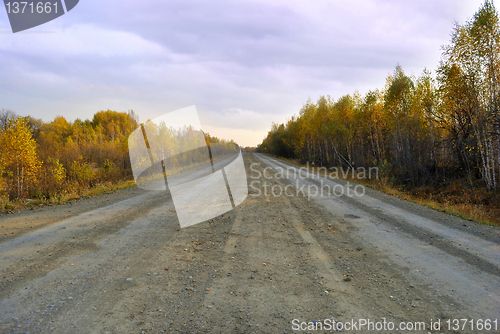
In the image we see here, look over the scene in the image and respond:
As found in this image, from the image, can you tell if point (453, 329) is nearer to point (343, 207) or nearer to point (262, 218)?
point (262, 218)

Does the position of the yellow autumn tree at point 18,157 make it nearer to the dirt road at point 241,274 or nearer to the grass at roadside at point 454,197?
the dirt road at point 241,274

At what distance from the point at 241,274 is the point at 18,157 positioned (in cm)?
1419

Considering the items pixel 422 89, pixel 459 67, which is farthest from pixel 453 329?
pixel 422 89

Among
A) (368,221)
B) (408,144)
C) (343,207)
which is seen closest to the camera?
(368,221)

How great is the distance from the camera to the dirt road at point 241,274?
2.68 m

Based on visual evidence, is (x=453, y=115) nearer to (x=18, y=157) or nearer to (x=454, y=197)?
(x=454, y=197)

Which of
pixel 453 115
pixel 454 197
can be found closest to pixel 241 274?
pixel 454 197

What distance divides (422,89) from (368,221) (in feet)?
61.4

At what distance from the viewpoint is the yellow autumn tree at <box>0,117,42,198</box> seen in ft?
39.1

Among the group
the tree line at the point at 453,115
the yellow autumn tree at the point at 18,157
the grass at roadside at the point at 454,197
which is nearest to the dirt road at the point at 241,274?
the grass at roadside at the point at 454,197

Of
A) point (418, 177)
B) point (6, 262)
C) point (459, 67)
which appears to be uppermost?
point (459, 67)

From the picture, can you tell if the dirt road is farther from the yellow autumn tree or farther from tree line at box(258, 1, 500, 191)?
tree line at box(258, 1, 500, 191)

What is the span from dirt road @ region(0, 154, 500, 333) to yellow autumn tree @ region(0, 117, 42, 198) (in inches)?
284

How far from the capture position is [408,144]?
18.4 m
